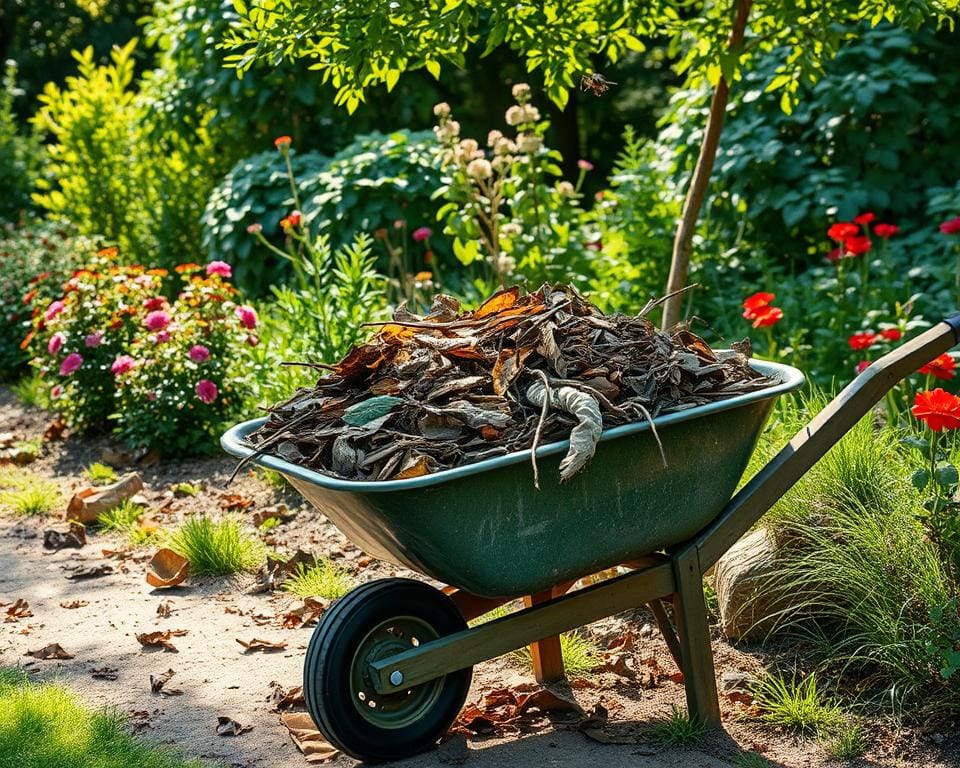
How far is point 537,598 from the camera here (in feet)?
10.5

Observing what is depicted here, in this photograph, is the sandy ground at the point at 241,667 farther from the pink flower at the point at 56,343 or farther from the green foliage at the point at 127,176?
the green foliage at the point at 127,176

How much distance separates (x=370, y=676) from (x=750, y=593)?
1.20 m

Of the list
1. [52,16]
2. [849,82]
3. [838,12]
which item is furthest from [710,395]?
[52,16]

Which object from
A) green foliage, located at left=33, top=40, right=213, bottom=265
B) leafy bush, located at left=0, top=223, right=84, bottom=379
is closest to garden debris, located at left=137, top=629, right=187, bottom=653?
leafy bush, located at left=0, top=223, right=84, bottom=379

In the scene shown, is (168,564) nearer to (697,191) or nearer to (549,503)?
(549,503)

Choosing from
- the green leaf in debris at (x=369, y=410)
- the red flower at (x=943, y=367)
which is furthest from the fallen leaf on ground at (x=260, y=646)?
the red flower at (x=943, y=367)

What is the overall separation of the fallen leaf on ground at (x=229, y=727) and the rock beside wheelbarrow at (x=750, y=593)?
1315 mm

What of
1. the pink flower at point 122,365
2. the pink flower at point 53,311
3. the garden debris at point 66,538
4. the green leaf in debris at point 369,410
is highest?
the pink flower at point 53,311

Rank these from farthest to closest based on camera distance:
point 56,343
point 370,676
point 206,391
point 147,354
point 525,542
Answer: point 56,343 → point 147,354 → point 206,391 → point 370,676 → point 525,542

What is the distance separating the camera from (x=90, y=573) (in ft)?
13.2

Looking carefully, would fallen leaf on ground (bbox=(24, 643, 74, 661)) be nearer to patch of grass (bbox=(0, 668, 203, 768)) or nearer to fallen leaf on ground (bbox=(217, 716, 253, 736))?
patch of grass (bbox=(0, 668, 203, 768))

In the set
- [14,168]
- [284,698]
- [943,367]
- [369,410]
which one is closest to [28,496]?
[284,698]

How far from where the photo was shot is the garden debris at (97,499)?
15.0 ft

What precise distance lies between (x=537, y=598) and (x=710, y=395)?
0.90 meters
